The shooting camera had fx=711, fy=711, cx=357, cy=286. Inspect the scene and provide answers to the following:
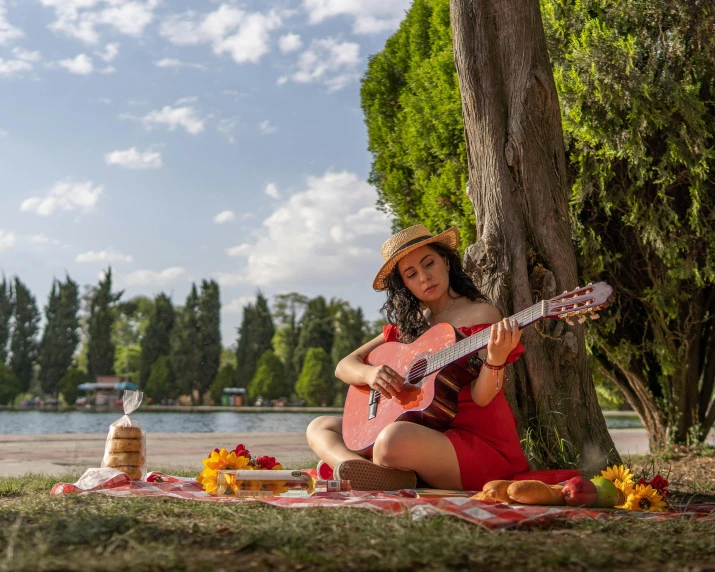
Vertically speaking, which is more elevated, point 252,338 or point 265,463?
point 252,338

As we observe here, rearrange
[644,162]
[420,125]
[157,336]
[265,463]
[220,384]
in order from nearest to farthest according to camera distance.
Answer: [265,463]
[644,162]
[420,125]
[220,384]
[157,336]

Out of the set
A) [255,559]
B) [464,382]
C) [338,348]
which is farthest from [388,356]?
[338,348]

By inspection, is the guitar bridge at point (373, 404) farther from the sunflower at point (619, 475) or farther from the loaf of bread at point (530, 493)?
the sunflower at point (619, 475)

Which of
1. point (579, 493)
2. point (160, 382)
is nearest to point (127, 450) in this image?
point (579, 493)

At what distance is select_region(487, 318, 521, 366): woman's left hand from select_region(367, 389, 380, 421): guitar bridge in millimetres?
809

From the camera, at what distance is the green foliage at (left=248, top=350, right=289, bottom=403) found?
122ft

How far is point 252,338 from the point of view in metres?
39.7

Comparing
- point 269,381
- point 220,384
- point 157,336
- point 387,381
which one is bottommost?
point 220,384

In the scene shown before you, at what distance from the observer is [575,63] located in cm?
580

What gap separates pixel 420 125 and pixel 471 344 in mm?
3907

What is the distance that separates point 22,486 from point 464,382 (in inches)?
107

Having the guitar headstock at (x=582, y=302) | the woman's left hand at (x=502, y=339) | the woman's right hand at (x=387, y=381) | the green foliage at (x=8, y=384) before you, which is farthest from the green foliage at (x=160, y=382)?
the guitar headstock at (x=582, y=302)

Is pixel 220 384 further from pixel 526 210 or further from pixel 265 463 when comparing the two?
pixel 265 463

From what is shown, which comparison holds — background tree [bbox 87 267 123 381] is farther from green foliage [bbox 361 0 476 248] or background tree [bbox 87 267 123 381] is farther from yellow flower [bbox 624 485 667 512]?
yellow flower [bbox 624 485 667 512]
